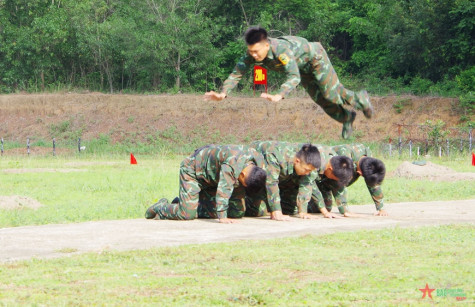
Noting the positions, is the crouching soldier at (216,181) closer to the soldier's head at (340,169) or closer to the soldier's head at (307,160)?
the soldier's head at (307,160)

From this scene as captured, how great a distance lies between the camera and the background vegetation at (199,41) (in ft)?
157

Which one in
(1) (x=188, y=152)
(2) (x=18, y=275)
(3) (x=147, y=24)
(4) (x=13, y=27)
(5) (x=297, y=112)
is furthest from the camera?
(4) (x=13, y=27)

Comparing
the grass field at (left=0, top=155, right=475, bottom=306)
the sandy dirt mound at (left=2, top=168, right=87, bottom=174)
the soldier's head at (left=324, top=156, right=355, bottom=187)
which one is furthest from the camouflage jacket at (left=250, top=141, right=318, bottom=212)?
the sandy dirt mound at (left=2, top=168, right=87, bottom=174)

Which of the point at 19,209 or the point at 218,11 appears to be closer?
the point at 19,209

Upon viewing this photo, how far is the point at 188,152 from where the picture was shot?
41750 millimetres

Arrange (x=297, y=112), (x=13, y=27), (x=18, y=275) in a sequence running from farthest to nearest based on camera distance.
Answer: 1. (x=13, y=27)
2. (x=297, y=112)
3. (x=18, y=275)

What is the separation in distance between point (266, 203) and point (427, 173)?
1191 cm

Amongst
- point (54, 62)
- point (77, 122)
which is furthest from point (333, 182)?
point (54, 62)

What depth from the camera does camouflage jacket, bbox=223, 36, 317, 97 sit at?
1048 cm

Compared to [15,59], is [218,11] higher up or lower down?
higher up

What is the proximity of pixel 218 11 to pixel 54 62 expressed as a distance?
12761 millimetres

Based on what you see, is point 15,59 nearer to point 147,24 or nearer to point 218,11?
point 147,24

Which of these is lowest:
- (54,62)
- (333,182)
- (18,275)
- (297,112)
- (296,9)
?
(18,275)

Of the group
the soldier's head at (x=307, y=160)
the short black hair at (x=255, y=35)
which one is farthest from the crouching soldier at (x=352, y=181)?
the short black hair at (x=255, y=35)
